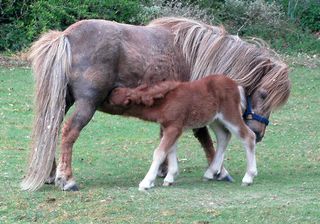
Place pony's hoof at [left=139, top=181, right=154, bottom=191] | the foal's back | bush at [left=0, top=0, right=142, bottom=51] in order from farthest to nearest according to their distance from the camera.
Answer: bush at [left=0, top=0, right=142, bottom=51] → the foal's back → pony's hoof at [left=139, top=181, right=154, bottom=191]

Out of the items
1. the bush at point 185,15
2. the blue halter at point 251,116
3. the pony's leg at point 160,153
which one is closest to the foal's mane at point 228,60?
the blue halter at point 251,116

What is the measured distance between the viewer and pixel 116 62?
28.7 ft

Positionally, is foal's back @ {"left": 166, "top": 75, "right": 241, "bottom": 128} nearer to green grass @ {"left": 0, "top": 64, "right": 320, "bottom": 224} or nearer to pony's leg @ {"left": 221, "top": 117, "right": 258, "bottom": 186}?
pony's leg @ {"left": 221, "top": 117, "right": 258, "bottom": 186}

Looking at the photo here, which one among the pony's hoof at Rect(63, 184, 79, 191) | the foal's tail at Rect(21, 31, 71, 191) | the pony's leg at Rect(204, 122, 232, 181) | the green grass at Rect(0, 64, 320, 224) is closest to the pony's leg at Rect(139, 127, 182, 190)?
the green grass at Rect(0, 64, 320, 224)

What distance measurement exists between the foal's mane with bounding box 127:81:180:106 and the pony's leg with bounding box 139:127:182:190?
0.34m

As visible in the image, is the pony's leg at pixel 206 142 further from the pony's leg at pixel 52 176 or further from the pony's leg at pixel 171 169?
the pony's leg at pixel 52 176

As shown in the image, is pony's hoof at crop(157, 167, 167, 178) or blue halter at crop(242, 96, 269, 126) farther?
pony's hoof at crop(157, 167, 167, 178)

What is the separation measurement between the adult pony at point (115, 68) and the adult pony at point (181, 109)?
10.3 inches

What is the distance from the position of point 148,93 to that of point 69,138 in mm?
921

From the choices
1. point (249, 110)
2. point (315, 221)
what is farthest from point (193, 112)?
point (315, 221)

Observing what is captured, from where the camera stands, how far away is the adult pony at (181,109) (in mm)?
8609

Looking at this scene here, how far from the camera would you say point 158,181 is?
9.20m

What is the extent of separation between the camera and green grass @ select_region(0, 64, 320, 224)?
7191 mm

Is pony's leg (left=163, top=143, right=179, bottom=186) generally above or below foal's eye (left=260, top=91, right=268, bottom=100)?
below
